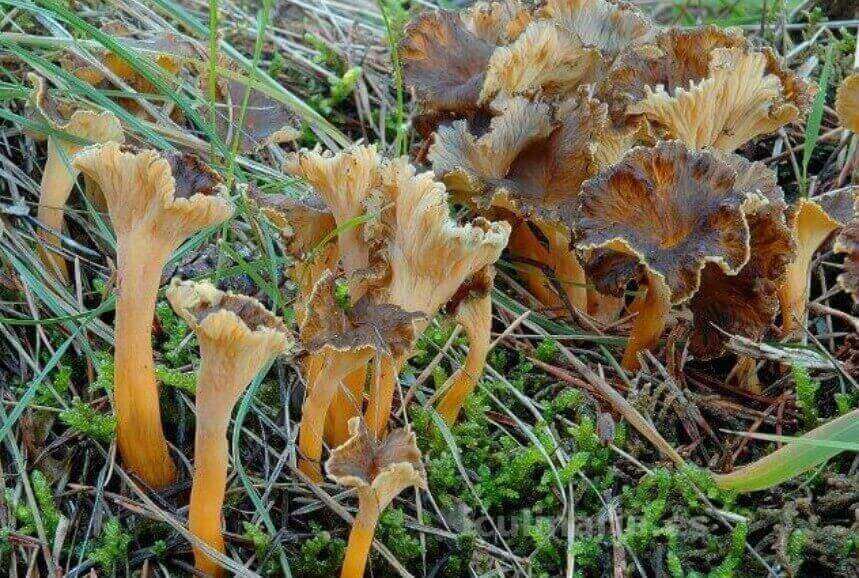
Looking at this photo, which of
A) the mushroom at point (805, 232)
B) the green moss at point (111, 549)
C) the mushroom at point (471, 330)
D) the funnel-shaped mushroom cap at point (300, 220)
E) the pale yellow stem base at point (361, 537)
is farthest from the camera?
Answer: the mushroom at point (805, 232)

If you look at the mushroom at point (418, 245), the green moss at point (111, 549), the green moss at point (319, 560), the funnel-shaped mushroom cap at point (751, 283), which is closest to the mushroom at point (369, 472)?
the green moss at point (319, 560)

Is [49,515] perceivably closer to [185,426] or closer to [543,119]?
[185,426]

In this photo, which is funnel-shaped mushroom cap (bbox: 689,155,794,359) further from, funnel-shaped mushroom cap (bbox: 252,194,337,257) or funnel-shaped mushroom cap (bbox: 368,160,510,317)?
funnel-shaped mushroom cap (bbox: 252,194,337,257)

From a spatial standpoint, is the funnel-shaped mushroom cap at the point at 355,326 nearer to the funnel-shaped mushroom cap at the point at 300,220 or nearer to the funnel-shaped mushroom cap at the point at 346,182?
the funnel-shaped mushroom cap at the point at 346,182

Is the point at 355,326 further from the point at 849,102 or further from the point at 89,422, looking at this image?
the point at 849,102

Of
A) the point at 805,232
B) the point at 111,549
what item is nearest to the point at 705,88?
the point at 805,232

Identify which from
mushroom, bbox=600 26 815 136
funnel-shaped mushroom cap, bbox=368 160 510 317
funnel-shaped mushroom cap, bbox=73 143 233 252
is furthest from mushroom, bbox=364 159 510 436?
mushroom, bbox=600 26 815 136
